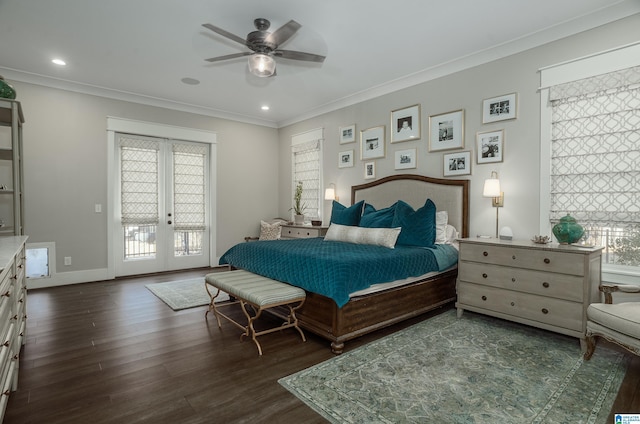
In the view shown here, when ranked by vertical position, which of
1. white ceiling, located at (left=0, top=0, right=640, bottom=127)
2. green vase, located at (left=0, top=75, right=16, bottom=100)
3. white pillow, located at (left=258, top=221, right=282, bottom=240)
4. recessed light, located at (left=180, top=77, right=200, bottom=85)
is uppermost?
recessed light, located at (left=180, top=77, right=200, bottom=85)

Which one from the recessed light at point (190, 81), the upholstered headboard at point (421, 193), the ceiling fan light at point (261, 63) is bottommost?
the upholstered headboard at point (421, 193)

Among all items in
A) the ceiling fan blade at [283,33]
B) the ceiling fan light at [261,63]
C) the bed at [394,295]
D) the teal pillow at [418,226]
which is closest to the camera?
the ceiling fan blade at [283,33]

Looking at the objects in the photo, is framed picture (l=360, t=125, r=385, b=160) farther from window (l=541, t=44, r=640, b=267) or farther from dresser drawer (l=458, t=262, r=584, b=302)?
dresser drawer (l=458, t=262, r=584, b=302)

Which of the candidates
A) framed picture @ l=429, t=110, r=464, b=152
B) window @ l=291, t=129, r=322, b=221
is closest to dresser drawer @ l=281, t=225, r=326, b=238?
window @ l=291, t=129, r=322, b=221

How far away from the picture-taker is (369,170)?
5051mm

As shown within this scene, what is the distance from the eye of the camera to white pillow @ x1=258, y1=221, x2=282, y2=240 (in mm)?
6184

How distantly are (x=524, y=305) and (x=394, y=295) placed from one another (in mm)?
1094

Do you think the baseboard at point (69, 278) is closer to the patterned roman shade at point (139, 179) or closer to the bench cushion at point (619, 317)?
the patterned roman shade at point (139, 179)

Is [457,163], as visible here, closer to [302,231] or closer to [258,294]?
[302,231]

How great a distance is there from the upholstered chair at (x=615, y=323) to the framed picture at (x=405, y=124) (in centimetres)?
266

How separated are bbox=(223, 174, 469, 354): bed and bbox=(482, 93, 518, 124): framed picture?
0.76 metres

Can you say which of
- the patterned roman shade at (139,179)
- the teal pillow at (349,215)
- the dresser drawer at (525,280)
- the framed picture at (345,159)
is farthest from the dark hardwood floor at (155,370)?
the framed picture at (345,159)

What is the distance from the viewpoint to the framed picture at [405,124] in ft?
14.5

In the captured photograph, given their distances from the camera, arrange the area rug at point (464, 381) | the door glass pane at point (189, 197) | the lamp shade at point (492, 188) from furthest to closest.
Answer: the door glass pane at point (189, 197), the lamp shade at point (492, 188), the area rug at point (464, 381)
